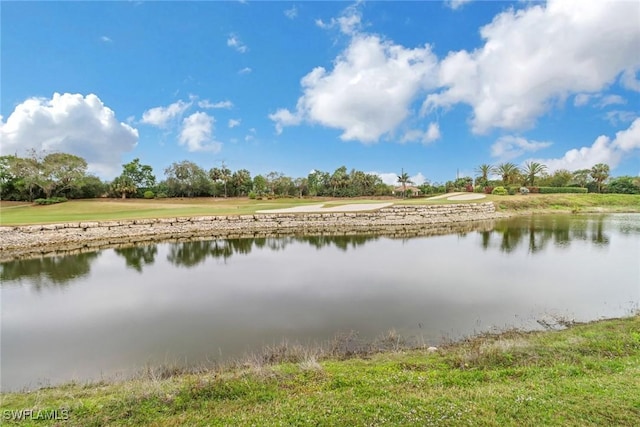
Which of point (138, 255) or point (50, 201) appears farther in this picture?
point (50, 201)

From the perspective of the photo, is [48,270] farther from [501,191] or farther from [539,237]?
Answer: [501,191]

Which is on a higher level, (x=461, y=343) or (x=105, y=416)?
(x=105, y=416)

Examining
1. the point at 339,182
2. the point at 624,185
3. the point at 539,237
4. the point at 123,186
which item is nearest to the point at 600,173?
the point at 624,185

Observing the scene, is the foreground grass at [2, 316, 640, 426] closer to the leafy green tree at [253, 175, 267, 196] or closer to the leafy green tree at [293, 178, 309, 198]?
the leafy green tree at [253, 175, 267, 196]

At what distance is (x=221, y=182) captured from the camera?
52125 millimetres

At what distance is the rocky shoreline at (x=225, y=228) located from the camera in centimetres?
1667

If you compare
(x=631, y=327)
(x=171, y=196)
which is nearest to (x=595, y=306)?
(x=631, y=327)

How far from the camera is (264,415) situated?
11.2 ft

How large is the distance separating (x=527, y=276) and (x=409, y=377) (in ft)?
27.0

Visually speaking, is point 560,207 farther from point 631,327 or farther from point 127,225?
point 127,225

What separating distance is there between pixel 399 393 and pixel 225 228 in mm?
20368

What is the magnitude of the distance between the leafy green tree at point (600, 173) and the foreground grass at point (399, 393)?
62194 mm

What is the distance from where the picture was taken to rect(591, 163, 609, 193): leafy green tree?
165ft

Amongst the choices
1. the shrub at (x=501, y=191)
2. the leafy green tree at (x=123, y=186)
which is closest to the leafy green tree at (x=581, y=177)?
the shrub at (x=501, y=191)
